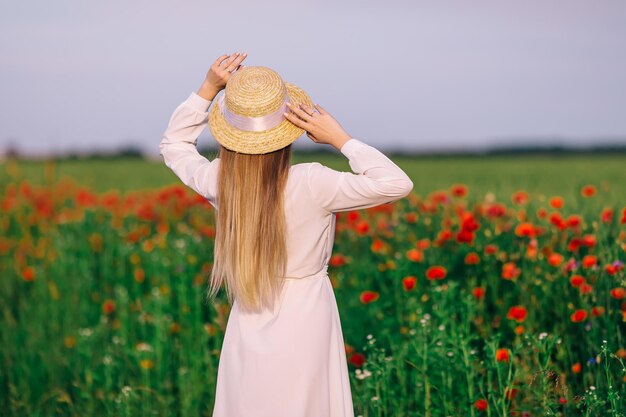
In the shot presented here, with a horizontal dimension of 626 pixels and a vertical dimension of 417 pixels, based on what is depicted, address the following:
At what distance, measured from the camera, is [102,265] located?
7.13 meters

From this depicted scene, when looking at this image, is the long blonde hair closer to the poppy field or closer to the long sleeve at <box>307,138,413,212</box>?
the long sleeve at <box>307,138,413,212</box>

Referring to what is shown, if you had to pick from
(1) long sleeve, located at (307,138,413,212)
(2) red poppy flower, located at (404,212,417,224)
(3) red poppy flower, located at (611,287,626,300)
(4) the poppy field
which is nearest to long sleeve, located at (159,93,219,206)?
(1) long sleeve, located at (307,138,413,212)

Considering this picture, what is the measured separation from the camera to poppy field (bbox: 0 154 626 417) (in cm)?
388

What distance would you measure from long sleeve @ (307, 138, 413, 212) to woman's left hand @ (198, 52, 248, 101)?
63 cm

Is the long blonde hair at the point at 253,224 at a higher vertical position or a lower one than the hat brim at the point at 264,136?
lower

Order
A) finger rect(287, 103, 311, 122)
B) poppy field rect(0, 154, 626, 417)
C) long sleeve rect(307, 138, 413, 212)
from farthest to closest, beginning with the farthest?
1. poppy field rect(0, 154, 626, 417)
2. finger rect(287, 103, 311, 122)
3. long sleeve rect(307, 138, 413, 212)

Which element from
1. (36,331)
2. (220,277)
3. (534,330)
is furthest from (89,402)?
(534,330)

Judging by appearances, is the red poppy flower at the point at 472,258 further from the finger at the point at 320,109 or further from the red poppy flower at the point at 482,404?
the finger at the point at 320,109

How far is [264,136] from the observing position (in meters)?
2.83

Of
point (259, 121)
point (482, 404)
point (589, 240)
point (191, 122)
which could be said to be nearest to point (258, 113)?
point (259, 121)

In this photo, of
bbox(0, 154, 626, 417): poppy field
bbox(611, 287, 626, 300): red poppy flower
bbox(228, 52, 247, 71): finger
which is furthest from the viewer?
bbox(611, 287, 626, 300): red poppy flower

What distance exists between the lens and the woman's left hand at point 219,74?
3.21m

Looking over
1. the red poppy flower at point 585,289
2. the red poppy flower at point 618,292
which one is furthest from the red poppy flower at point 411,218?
the red poppy flower at point 618,292

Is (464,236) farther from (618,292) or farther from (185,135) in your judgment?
Result: (185,135)
